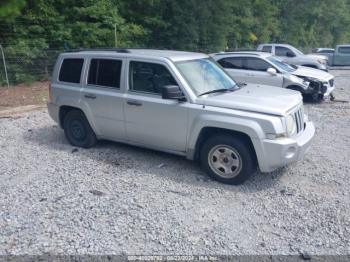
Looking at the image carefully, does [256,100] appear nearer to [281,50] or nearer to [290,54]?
[290,54]

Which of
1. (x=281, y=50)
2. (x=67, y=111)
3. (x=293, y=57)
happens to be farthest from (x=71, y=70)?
(x=281, y=50)

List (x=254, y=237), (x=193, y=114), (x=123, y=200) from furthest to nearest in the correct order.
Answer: (x=193, y=114) < (x=123, y=200) < (x=254, y=237)

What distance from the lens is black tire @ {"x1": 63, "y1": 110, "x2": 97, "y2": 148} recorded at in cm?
598

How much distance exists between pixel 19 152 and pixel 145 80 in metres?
2.76

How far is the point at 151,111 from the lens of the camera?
4973 millimetres

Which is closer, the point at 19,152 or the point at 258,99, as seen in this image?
the point at 258,99

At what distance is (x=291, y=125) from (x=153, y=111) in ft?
6.35

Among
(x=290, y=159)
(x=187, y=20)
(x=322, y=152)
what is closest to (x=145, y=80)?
(x=290, y=159)

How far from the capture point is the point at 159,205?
4.05 meters

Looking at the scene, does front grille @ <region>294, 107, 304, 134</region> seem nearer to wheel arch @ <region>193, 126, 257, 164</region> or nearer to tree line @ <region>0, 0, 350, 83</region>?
wheel arch @ <region>193, 126, 257, 164</region>

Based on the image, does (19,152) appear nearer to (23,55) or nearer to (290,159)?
(290,159)

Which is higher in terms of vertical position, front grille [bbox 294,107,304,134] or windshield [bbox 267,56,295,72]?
windshield [bbox 267,56,295,72]

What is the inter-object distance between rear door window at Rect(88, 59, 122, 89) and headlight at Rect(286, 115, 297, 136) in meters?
2.62

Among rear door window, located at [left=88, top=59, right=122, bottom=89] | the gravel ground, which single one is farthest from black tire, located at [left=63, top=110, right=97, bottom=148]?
rear door window, located at [left=88, top=59, right=122, bottom=89]
